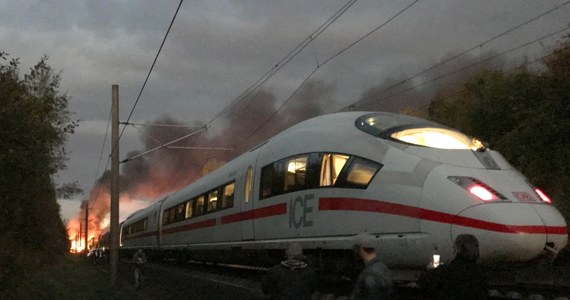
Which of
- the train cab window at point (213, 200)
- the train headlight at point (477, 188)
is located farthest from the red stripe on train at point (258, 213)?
the train headlight at point (477, 188)

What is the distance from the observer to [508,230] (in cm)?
830

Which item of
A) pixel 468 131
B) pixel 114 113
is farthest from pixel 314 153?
pixel 468 131

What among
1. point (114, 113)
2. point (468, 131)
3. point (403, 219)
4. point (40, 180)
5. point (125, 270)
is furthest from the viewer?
point (468, 131)

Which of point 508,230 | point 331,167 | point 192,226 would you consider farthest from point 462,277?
point 192,226

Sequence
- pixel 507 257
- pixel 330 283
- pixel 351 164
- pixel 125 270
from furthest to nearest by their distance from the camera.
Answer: pixel 125 270 → pixel 330 283 → pixel 351 164 → pixel 507 257

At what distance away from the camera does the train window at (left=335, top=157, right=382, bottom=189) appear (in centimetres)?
998

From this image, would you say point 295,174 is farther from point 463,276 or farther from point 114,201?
point 114,201

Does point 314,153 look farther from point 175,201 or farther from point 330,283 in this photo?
point 175,201

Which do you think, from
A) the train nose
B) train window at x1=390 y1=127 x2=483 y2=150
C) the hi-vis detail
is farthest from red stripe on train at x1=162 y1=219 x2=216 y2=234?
the train nose

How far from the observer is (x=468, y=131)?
34.8m

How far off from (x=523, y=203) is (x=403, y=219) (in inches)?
63.5

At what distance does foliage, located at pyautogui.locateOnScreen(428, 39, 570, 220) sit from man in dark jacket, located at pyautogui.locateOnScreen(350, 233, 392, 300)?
1854cm

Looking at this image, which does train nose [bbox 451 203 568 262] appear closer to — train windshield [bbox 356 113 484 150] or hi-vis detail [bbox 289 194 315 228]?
train windshield [bbox 356 113 484 150]

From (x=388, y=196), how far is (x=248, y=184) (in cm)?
585
